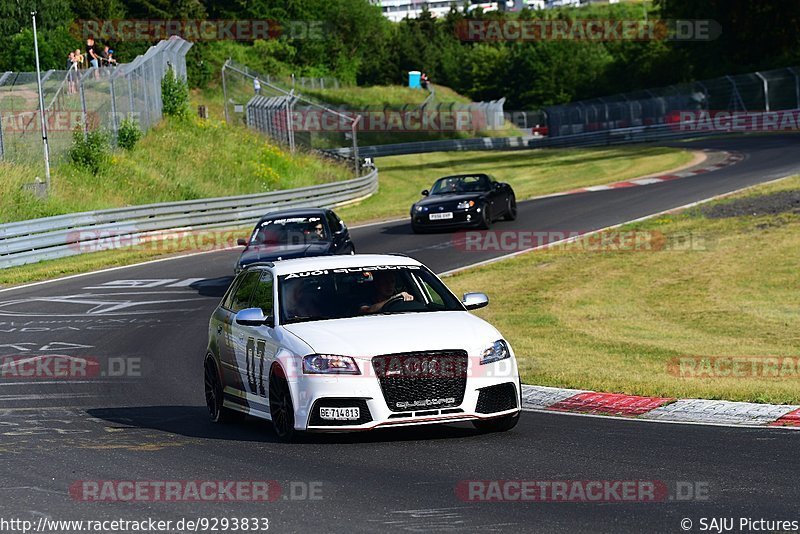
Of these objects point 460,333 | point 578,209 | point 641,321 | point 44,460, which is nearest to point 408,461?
point 460,333

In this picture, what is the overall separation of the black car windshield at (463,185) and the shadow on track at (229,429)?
18.9 meters

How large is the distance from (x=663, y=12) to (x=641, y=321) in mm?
76289

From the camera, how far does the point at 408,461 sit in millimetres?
8758

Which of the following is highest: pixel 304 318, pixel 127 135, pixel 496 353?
pixel 127 135

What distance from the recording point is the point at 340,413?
30.6 ft

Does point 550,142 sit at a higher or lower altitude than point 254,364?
lower

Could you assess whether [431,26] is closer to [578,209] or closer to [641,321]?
[578,209]
